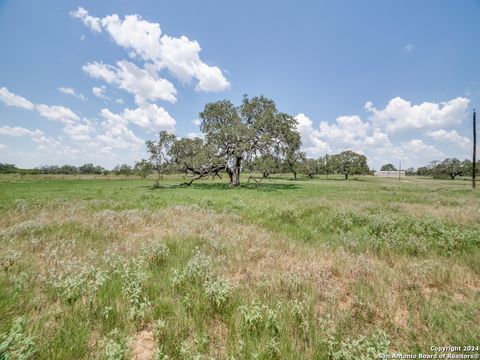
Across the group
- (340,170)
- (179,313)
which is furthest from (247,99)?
(340,170)

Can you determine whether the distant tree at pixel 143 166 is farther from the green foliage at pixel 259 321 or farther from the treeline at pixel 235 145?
the green foliage at pixel 259 321

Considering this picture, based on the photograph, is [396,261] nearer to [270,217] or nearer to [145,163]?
[270,217]

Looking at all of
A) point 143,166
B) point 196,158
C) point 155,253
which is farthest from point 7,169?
point 155,253

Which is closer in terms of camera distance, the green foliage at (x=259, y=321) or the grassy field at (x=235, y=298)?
the grassy field at (x=235, y=298)

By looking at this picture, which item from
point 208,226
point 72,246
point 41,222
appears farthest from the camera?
point 208,226

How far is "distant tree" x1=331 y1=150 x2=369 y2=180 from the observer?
105 meters

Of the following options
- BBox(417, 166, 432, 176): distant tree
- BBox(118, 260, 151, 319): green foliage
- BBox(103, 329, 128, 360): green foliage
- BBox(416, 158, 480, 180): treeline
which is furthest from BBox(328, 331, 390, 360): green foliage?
BBox(417, 166, 432, 176): distant tree

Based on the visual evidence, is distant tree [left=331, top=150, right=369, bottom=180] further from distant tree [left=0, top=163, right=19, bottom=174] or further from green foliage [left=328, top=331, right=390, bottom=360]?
distant tree [left=0, top=163, right=19, bottom=174]

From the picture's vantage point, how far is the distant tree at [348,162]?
344 ft

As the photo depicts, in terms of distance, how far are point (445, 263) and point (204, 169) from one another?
116 feet

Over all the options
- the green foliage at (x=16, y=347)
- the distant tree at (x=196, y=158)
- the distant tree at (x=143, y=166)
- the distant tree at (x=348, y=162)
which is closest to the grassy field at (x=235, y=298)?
the green foliage at (x=16, y=347)

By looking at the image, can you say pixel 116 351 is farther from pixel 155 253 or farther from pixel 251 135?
pixel 251 135

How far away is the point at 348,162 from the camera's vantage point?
355ft

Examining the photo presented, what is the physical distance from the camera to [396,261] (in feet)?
19.7
